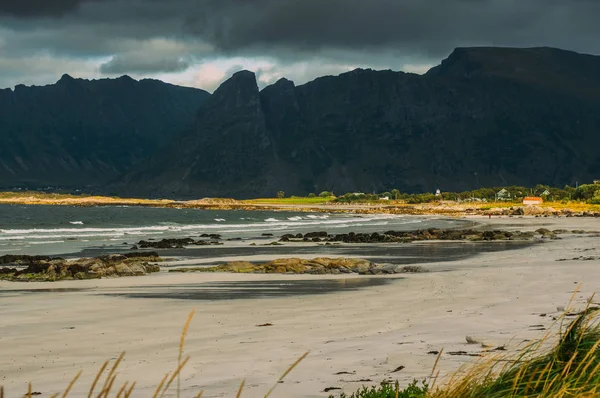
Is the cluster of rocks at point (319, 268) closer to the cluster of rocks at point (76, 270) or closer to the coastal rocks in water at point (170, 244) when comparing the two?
the cluster of rocks at point (76, 270)

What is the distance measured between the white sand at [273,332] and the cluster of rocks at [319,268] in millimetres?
4789

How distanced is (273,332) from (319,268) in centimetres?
1822

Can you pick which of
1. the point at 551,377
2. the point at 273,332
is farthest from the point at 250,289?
the point at 551,377

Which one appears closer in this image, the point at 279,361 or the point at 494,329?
the point at 279,361

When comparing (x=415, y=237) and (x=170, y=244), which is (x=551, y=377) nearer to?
(x=170, y=244)

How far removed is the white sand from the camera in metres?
13.2

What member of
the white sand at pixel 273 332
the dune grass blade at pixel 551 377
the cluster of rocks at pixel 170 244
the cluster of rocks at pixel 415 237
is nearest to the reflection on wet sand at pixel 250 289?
the white sand at pixel 273 332

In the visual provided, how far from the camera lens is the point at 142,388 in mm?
12539

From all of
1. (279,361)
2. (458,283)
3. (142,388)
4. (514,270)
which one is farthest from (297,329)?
(514,270)

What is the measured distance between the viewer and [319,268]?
119ft

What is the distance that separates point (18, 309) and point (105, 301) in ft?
9.07

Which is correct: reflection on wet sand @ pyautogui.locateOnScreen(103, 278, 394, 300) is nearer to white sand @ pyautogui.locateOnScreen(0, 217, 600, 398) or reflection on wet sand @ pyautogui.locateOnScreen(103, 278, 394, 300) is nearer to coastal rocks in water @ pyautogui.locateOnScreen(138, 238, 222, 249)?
white sand @ pyautogui.locateOnScreen(0, 217, 600, 398)

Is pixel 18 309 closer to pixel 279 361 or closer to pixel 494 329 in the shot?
pixel 279 361

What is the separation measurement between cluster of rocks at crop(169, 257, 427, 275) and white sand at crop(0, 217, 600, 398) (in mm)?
4789
